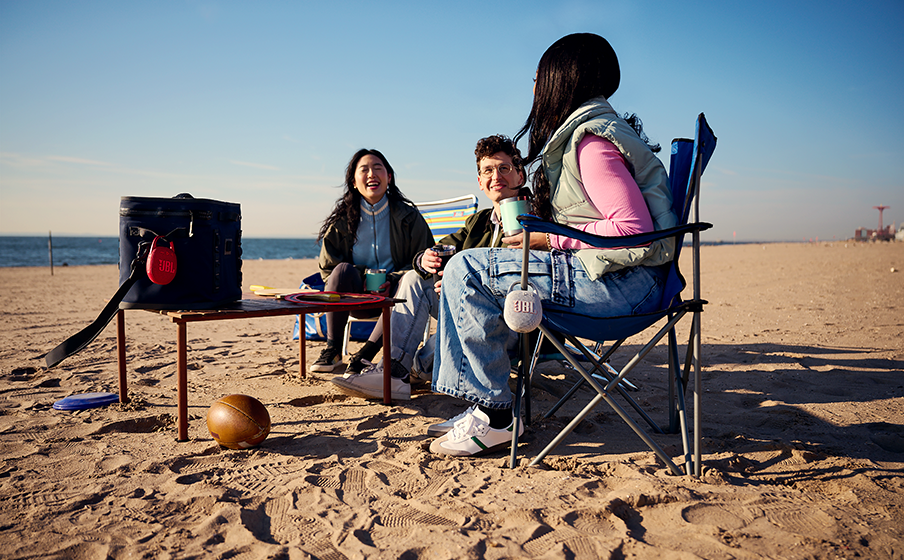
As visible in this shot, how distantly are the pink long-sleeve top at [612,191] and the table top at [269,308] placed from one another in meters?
1.32

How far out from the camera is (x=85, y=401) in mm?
2803

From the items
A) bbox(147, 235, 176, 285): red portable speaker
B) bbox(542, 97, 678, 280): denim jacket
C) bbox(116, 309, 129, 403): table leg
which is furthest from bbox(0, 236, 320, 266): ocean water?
bbox(542, 97, 678, 280): denim jacket

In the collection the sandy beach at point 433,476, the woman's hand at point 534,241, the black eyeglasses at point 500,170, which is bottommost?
the sandy beach at point 433,476

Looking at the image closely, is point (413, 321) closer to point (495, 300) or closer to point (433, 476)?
point (495, 300)

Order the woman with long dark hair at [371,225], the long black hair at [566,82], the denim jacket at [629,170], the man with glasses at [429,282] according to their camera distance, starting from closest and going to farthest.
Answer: the denim jacket at [629,170] < the long black hair at [566,82] < the man with glasses at [429,282] < the woman with long dark hair at [371,225]

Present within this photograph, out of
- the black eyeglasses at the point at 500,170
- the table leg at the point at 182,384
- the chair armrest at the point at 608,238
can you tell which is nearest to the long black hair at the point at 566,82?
the chair armrest at the point at 608,238

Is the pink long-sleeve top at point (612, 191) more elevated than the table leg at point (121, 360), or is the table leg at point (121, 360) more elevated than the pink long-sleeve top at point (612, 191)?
the pink long-sleeve top at point (612, 191)

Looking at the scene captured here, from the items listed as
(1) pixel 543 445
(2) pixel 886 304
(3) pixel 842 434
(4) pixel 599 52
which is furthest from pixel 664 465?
(2) pixel 886 304

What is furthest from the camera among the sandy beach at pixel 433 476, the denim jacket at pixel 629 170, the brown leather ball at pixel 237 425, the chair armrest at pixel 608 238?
the brown leather ball at pixel 237 425

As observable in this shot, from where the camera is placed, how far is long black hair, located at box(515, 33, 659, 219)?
208 centimetres

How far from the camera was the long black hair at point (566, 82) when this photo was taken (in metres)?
2.08

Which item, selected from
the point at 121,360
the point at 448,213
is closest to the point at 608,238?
the point at 121,360

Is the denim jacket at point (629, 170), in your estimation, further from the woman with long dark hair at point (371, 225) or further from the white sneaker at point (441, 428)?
the woman with long dark hair at point (371, 225)

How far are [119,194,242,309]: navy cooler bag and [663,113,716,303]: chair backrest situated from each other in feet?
6.56
